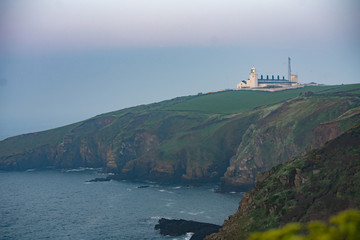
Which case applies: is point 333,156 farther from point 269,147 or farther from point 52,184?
point 52,184

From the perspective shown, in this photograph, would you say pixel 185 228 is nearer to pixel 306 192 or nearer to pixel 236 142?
pixel 306 192

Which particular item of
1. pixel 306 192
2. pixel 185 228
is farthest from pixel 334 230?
pixel 185 228

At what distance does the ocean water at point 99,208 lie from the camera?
9712cm

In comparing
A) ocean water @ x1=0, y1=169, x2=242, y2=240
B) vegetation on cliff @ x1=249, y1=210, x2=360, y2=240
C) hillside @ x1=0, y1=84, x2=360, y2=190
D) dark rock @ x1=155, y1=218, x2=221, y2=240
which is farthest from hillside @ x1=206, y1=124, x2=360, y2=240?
vegetation on cliff @ x1=249, y1=210, x2=360, y2=240

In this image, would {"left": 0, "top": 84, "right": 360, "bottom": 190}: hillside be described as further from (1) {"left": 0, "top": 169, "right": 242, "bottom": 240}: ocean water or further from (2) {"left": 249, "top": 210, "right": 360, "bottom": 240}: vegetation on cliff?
(2) {"left": 249, "top": 210, "right": 360, "bottom": 240}: vegetation on cliff

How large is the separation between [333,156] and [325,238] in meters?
63.9

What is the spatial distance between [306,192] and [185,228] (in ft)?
109

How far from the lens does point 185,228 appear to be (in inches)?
3679

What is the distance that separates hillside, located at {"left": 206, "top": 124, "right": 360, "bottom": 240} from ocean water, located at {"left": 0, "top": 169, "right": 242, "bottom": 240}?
2204 centimetres

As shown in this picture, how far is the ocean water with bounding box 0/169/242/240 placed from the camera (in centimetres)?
9712

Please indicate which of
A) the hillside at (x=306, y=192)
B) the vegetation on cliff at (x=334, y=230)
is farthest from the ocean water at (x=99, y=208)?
the vegetation on cliff at (x=334, y=230)

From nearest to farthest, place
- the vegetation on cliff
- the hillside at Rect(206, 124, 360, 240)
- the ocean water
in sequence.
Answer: the vegetation on cliff < the hillside at Rect(206, 124, 360, 240) < the ocean water

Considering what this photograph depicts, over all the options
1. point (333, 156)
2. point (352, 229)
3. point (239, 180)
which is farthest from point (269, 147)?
point (352, 229)

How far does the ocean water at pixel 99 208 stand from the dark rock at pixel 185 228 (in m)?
1.94
